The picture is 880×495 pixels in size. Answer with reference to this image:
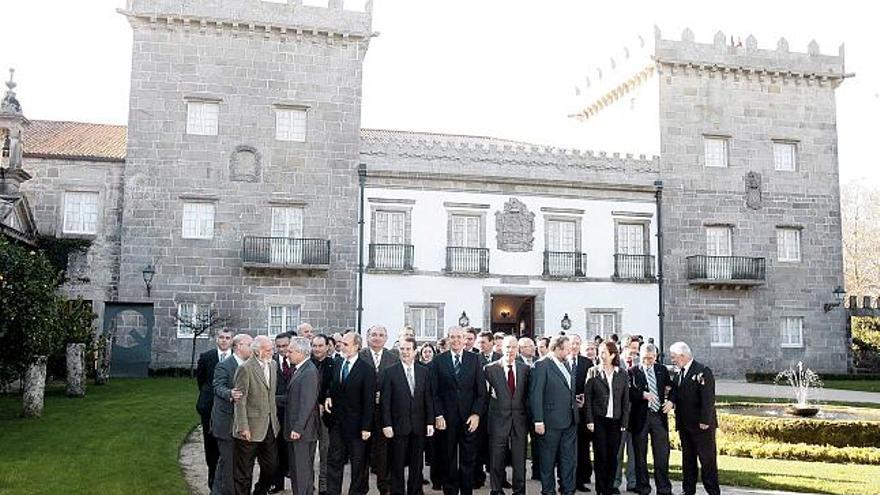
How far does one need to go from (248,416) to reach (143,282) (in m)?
16.5

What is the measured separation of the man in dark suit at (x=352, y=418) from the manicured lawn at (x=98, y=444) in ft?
5.33

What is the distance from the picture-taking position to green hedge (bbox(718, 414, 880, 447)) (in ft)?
39.6

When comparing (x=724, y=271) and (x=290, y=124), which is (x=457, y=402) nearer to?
(x=290, y=124)

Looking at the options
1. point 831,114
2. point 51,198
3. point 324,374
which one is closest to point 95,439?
point 324,374

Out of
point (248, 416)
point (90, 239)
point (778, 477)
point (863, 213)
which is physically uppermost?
point (863, 213)

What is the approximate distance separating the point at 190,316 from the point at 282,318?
2548mm

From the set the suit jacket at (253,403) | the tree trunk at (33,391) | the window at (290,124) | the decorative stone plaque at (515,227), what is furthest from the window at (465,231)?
the suit jacket at (253,403)

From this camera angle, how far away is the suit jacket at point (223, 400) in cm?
821

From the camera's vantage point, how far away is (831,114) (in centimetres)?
2858

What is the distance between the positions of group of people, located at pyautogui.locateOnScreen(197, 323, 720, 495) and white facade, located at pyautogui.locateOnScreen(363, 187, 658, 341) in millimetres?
14893

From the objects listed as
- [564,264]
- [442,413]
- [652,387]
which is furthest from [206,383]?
[564,264]

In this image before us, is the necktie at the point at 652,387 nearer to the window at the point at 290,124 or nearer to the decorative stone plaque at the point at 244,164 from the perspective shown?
the decorative stone plaque at the point at 244,164

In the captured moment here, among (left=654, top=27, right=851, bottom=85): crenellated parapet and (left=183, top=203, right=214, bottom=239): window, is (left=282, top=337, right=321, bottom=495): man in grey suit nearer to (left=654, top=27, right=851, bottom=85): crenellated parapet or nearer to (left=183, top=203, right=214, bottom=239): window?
(left=183, top=203, right=214, bottom=239): window

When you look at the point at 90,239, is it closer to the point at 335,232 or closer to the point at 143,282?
the point at 143,282
